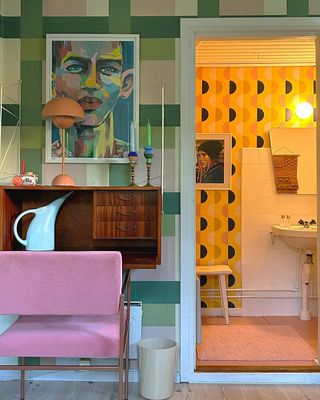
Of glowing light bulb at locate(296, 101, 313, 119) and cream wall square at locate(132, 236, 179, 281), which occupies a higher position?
glowing light bulb at locate(296, 101, 313, 119)

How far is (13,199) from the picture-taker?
239 centimetres

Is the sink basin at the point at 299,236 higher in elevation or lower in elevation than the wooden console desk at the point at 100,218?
lower

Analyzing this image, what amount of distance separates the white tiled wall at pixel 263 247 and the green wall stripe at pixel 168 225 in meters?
1.55

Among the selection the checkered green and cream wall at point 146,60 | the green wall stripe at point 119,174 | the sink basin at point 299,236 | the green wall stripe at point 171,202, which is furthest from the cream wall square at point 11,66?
the sink basin at point 299,236

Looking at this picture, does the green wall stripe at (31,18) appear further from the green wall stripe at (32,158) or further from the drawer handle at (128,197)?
the drawer handle at (128,197)

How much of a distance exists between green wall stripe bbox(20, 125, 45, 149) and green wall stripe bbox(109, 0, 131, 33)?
0.75 metres

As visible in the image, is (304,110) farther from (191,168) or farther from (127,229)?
(127,229)

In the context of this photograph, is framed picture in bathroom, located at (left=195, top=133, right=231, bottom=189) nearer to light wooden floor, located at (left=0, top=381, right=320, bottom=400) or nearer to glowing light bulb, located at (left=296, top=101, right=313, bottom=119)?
glowing light bulb, located at (left=296, top=101, right=313, bottom=119)

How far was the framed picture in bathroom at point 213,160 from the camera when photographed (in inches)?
153

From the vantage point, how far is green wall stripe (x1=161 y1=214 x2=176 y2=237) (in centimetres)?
254

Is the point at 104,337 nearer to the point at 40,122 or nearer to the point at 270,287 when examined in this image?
the point at 40,122

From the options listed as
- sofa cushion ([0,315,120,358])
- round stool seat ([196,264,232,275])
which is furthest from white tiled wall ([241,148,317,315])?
sofa cushion ([0,315,120,358])

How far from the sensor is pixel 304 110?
3902mm

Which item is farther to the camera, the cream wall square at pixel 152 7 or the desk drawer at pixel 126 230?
the cream wall square at pixel 152 7
